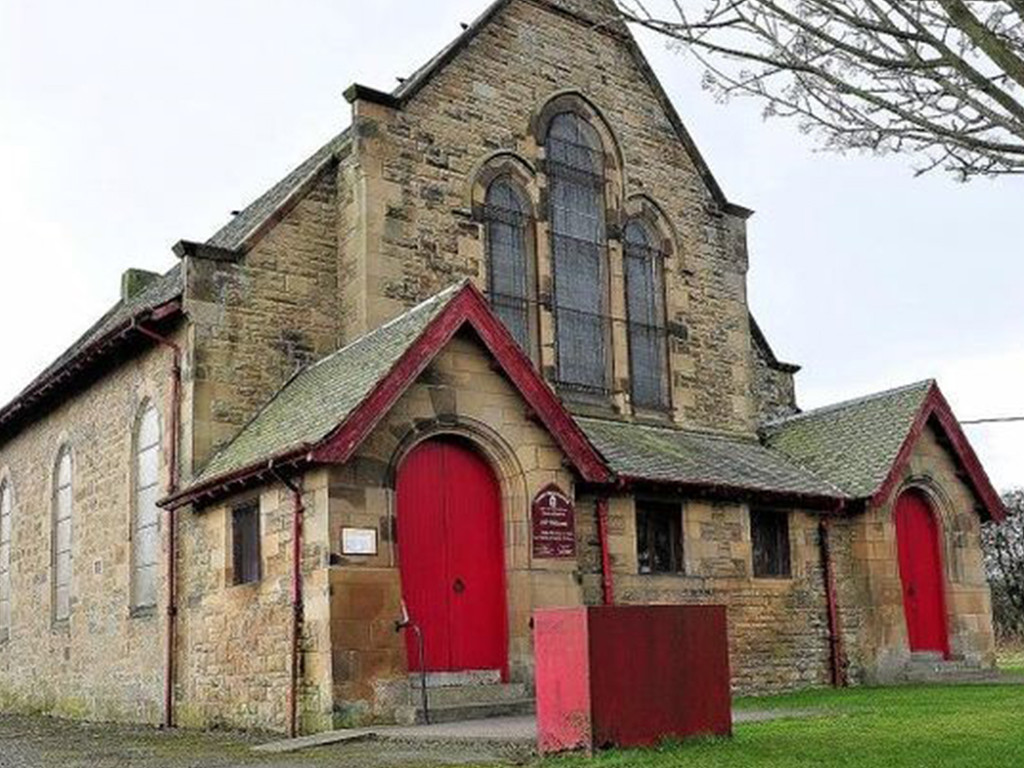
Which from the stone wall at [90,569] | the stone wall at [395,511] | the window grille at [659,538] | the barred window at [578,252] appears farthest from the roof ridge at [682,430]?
the stone wall at [90,569]

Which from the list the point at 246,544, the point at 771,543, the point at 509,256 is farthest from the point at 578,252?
the point at 246,544

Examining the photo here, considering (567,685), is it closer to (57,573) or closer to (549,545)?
(549,545)

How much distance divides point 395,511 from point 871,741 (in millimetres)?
6273

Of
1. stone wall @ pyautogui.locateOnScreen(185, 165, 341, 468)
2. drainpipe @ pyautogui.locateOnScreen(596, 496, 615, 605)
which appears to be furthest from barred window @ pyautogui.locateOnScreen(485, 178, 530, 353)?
drainpipe @ pyautogui.locateOnScreen(596, 496, 615, 605)

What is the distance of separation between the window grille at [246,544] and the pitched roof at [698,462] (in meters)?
4.89

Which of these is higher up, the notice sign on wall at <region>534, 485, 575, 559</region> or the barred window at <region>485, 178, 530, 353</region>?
the barred window at <region>485, 178, 530, 353</region>

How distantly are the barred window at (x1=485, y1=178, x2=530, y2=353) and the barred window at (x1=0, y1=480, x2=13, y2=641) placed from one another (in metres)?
11.7

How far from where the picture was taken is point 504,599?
16.0 meters

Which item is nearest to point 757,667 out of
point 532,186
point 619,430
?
point 619,430

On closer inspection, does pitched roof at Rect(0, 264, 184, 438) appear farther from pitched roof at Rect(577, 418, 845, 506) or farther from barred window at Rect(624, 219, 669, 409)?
barred window at Rect(624, 219, 669, 409)

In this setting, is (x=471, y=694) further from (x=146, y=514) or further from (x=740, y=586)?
(x=146, y=514)

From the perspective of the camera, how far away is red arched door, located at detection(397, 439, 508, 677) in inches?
603

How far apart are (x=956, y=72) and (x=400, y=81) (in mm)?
14030

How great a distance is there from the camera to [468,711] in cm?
1484
